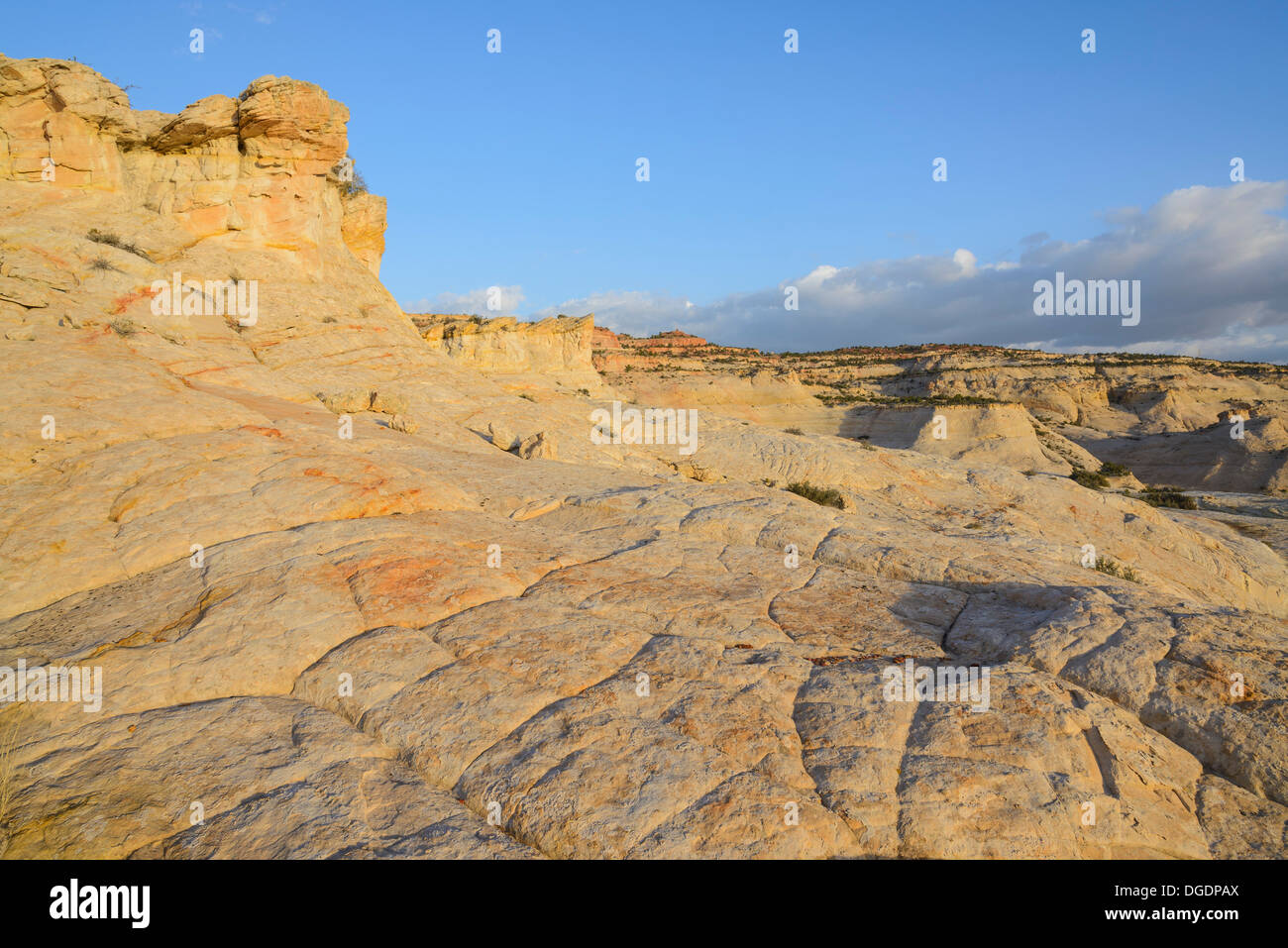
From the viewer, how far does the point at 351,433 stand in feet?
42.5

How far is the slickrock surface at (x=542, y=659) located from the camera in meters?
3.97

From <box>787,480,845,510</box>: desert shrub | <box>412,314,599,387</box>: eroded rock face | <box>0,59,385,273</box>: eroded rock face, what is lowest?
<box>787,480,845,510</box>: desert shrub

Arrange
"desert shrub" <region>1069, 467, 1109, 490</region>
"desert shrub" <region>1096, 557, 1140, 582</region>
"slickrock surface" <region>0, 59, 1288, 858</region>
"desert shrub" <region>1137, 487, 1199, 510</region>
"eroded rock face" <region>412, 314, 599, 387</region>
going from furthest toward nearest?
"eroded rock face" <region>412, 314, 599, 387</region> → "desert shrub" <region>1069, 467, 1109, 490</region> → "desert shrub" <region>1137, 487, 1199, 510</region> → "desert shrub" <region>1096, 557, 1140, 582</region> → "slickrock surface" <region>0, 59, 1288, 858</region>

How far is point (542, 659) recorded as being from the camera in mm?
5539

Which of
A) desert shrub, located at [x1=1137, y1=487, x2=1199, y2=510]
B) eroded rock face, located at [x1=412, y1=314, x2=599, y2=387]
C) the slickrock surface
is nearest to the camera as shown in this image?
the slickrock surface

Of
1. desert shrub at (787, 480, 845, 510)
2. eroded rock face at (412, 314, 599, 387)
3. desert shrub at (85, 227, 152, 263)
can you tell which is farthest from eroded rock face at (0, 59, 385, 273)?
desert shrub at (787, 480, 845, 510)

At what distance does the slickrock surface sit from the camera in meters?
3.97

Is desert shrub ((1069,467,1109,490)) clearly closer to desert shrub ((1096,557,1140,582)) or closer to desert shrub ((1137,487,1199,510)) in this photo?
desert shrub ((1137,487,1199,510))

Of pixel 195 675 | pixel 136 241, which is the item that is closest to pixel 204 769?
pixel 195 675

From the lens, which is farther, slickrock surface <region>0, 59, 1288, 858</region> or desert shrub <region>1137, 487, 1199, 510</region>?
desert shrub <region>1137, 487, 1199, 510</region>

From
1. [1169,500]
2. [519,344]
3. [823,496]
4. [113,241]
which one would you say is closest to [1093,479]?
[1169,500]

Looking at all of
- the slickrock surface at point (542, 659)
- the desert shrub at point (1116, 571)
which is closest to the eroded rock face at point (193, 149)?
the slickrock surface at point (542, 659)

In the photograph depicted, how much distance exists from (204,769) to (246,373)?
14400 millimetres
